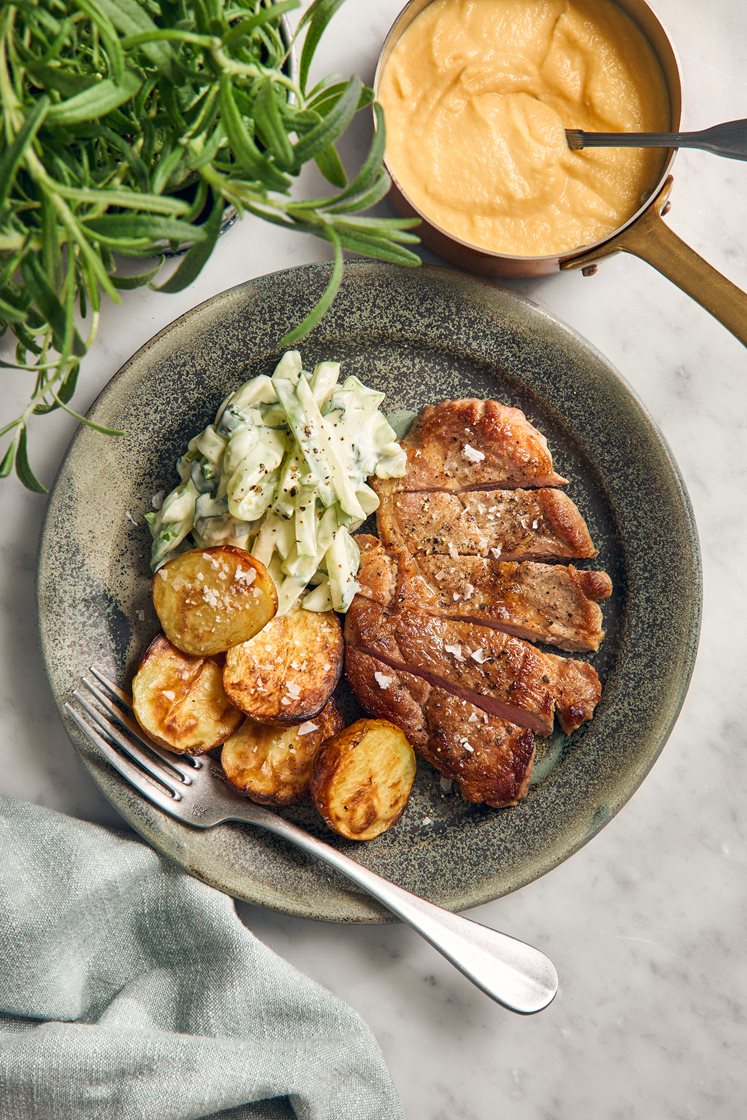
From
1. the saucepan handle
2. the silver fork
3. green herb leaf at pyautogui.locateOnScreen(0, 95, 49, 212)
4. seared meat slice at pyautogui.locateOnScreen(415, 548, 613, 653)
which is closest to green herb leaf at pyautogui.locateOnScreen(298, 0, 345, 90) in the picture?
green herb leaf at pyautogui.locateOnScreen(0, 95, 49, 212)

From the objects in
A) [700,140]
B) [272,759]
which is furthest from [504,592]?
[700,140]

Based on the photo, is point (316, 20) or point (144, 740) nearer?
point (316, 20)

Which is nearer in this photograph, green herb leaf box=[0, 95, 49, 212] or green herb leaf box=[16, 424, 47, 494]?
green herb leaf box=[0, 95, 49, 212]

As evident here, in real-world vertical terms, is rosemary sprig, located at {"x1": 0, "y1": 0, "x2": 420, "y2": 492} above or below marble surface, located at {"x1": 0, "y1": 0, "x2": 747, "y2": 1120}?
above

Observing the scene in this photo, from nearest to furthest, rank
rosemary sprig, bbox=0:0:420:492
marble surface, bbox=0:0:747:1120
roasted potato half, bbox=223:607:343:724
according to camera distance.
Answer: rosemary sprig, bbox=0:0:420:492 → roasted potato half, bbox=223:607:343:724 → marble surface, bbox=0:0:747:1120

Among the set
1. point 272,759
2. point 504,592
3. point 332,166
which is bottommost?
point 272,759

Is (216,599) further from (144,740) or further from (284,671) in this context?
(144,740)

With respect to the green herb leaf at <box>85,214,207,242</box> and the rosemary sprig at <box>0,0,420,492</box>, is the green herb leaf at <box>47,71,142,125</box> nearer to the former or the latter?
the rosemary sprig at <box>0,0,420,492</box>
